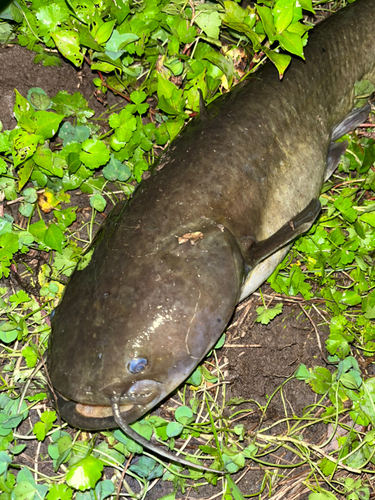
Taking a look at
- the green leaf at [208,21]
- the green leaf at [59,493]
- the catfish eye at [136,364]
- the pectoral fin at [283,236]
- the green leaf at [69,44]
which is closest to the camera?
the catfish eye at [136,364]

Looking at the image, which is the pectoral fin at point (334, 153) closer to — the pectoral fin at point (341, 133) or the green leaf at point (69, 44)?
the pectoral fin at point (341, 133)

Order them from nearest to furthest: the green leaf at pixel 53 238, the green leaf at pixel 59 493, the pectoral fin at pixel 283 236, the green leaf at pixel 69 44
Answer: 1. the pectoral fin at pixel 283 236
2. the green leaf at pixel 59 493
3. the green leaf at pixel 53 238
4. the green leaf at pixel 69 44

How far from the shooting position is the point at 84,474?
272 cm

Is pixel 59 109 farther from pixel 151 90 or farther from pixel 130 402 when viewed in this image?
pixel 130 402

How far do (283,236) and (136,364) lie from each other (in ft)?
3.30

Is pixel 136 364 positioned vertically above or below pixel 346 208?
below

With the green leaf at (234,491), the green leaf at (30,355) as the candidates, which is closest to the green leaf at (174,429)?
the green leaf at (234,491)

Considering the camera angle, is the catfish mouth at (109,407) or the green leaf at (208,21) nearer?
the catfish mouth at (109,407)

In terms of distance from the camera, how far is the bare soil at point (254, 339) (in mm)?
3193

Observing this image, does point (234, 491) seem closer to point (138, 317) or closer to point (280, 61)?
point (138, 317)

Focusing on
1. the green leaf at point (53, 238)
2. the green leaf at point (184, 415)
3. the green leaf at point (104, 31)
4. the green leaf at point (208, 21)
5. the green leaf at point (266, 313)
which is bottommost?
the green leaf at point (184, 415)

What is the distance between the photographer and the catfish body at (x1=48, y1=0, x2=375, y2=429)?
2352mm

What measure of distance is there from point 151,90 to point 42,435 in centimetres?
215

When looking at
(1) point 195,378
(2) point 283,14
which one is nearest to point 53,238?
(1) point 195,378
